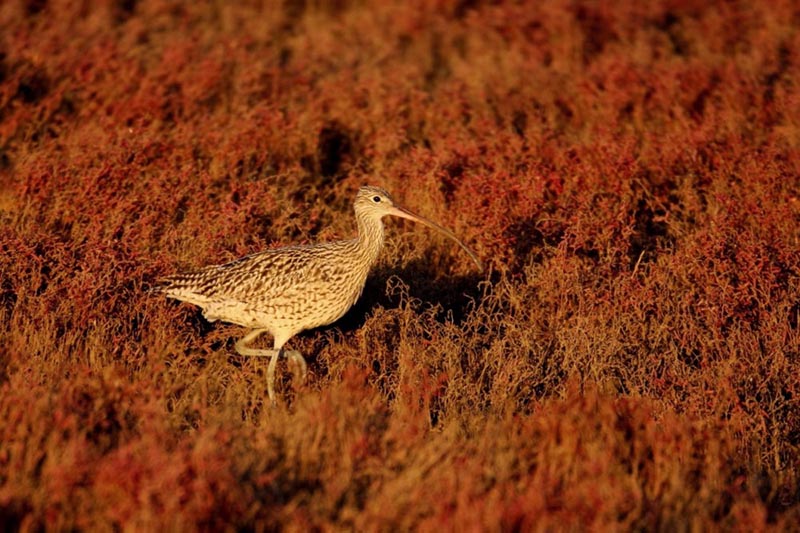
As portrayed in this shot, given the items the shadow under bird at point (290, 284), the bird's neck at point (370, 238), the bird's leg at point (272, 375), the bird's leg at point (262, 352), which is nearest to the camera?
the bird's leg at point (272, 375)

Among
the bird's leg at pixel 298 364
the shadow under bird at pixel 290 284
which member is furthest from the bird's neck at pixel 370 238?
the bird's leg at pixel 298 364

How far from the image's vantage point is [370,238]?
6.34 metres

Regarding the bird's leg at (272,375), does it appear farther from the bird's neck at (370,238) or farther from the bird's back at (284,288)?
the bird's neck at (370,238)

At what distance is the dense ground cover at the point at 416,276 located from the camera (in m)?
4.44

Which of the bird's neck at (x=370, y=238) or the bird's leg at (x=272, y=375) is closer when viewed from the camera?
the bird's leg at (x=272, y=375)

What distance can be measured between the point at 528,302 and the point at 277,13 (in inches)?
319

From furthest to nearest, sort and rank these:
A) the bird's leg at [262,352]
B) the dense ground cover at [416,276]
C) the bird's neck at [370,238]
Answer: the bird's neck at [370,238], the bird's leg at [262,352], the dense ground cover at [416,276]

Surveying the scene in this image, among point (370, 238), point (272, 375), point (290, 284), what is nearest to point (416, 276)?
point (370, 238)

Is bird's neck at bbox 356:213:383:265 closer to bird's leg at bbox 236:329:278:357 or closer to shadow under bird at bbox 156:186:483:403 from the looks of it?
shadow under bird at bbox 156:186:483:403

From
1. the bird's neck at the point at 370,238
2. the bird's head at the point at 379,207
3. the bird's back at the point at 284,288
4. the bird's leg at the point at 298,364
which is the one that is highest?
the bird's head at the point at 379,207

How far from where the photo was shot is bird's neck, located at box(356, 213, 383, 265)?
20.7ft

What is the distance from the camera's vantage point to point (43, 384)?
5340mm

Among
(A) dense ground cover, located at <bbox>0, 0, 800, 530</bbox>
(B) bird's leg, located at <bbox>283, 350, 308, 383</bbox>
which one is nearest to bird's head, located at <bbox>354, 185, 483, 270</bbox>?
(A) dense ground cover, located at <bbox>0, 0, 800, 530</bbox>

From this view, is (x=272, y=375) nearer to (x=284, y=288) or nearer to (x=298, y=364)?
(x=298, y=364)
